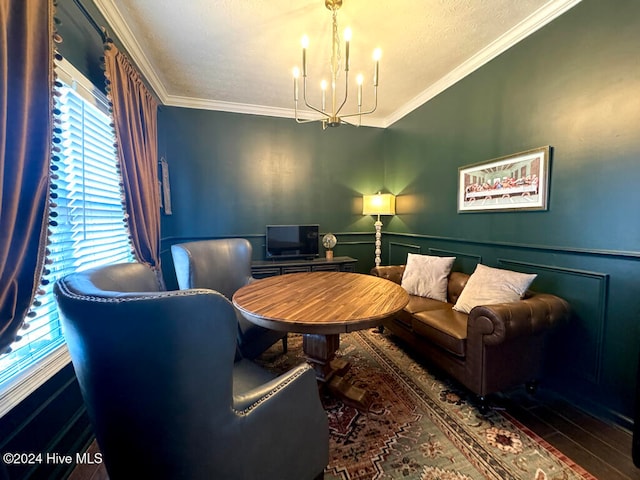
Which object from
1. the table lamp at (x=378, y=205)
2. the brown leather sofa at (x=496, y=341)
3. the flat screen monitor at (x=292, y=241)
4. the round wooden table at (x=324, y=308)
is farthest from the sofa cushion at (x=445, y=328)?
the flat screen monitor at (x=292, y=241)

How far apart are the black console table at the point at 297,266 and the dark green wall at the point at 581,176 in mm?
1616

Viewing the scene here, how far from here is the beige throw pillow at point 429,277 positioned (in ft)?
8.25

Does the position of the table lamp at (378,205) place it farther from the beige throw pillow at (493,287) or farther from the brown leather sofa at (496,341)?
the brown leather sofa at (496,341)

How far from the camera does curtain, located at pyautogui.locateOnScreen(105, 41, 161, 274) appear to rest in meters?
1.80

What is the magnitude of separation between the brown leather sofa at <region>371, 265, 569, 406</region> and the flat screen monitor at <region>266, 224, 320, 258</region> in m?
2.00

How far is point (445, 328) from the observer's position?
6.09ft

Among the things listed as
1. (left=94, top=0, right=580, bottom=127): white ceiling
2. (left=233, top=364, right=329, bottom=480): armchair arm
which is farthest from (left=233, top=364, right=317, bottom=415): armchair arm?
(left=94, top=0, right=580, bottom=127): white ceiling

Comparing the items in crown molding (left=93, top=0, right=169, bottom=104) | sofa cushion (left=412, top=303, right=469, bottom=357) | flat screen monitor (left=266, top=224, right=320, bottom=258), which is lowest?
sofa cushion (left=412, top=303, right=469, bottom=357)

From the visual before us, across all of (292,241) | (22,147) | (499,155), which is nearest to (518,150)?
(499,155)

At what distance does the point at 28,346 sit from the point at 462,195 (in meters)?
3.20

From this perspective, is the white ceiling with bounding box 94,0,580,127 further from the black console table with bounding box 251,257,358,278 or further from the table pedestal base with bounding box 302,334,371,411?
the table pedestal base with bounding box 302,334,371,411

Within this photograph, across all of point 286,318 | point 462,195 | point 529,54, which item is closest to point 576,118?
point 529,54

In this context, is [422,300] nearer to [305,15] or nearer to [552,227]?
[552,227]

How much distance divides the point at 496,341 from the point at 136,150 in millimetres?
2769
